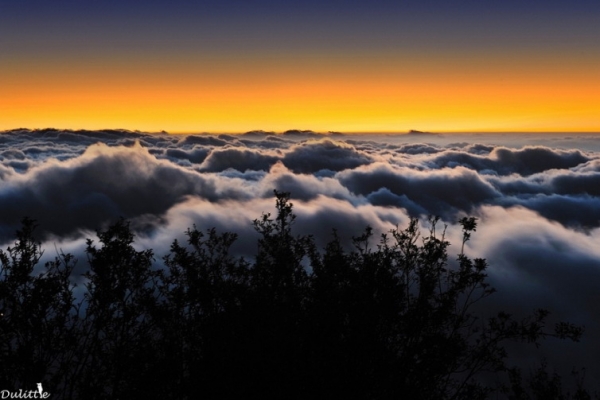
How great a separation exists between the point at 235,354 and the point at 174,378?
11.9 feet

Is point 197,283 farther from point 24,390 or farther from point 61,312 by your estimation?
point 24,390

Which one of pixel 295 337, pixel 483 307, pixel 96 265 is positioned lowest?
pixel 483 307

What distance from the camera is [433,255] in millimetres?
19156

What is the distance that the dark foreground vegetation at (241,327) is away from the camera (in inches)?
597

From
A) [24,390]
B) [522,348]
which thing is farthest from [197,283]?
[522,348]

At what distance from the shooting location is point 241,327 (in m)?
15.8

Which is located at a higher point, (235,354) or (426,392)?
(235,354)

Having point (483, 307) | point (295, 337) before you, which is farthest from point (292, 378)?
point (483, 307)

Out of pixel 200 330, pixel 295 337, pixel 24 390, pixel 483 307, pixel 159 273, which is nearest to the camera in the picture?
pixel 24 390

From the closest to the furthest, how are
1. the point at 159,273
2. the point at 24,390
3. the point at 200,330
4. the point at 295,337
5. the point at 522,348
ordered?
→ the point at 24,390, the point at 295,337, the point at 200,330, the point at 159,273, the point at 522,348

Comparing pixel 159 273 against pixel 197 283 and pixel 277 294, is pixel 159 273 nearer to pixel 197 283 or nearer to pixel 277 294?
pixel 197 283

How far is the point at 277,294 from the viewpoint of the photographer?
58.1ft

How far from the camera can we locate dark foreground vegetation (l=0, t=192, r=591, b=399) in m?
15.2

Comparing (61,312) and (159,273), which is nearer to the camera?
(61,312)
